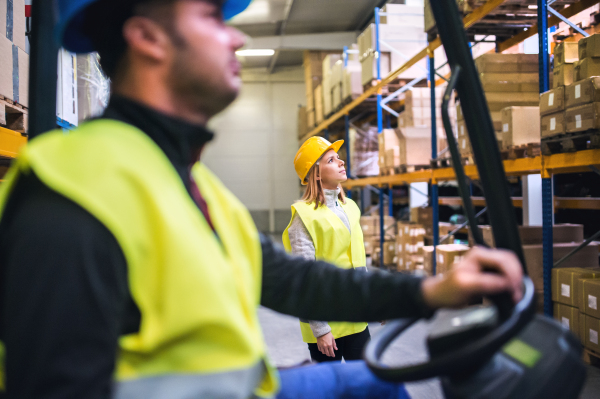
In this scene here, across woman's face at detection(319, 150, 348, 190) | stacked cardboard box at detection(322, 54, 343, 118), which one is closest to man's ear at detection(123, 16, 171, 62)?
woman's face at detection(319, 150, 348, 190)

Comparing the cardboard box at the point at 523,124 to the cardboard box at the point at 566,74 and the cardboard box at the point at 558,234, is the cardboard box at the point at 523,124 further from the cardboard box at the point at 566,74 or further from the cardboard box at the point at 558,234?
the cardboard box at the point at 558,234

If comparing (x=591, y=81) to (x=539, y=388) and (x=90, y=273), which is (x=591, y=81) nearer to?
(x=539, y=388)

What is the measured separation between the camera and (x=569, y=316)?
4.40m

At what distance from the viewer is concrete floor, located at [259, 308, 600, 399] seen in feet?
12.5

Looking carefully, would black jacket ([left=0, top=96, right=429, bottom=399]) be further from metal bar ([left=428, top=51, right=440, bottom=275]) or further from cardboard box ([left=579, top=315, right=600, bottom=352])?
metal bar ([left=428, top=51, right=440, bottom=275])

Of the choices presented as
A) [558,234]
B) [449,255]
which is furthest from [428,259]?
[558,234]

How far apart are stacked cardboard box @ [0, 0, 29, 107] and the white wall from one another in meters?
15.9

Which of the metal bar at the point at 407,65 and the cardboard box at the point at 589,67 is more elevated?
the metal bar at the point at 407,65

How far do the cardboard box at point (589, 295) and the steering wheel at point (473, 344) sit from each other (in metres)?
3.60

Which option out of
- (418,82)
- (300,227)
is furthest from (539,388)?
(418,82)

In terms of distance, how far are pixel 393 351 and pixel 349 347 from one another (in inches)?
94.5

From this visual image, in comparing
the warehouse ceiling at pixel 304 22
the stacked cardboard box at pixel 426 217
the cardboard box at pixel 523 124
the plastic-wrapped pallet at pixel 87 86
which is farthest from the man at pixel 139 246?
the warehouse ceiling at pixel 304 22

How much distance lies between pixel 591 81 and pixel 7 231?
4.33 m

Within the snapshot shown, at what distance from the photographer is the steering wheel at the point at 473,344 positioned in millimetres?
868
